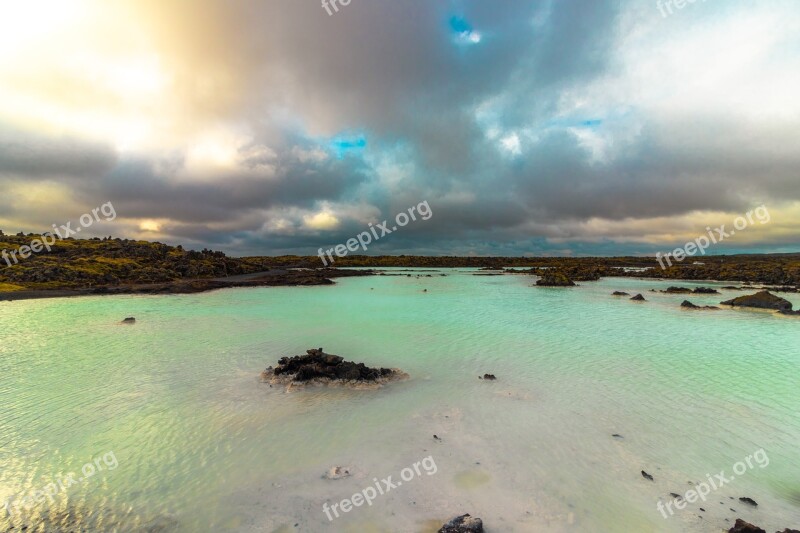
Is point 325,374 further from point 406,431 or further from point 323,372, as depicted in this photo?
point 406,431

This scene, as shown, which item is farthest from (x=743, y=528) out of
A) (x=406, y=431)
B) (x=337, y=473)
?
(x=337, y=473)

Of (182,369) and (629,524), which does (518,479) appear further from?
(182,369)

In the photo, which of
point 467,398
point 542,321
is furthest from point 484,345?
point 542,321

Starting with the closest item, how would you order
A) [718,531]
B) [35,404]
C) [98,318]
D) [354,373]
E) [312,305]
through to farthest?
1. [718,531]
2. [35,404]
3. [354,373]
4. [98,318]
5. [312,305]

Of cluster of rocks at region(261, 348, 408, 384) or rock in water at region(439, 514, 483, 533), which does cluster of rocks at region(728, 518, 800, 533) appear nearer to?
rock in water at region(439, 514, 483, 533)

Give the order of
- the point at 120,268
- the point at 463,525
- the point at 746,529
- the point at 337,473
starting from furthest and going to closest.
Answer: the point at 120,268
the point at 337,473
the point at 463,525
the point at 746,529

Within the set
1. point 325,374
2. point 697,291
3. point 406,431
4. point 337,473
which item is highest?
point 325,374

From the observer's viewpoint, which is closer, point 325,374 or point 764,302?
point 325,374

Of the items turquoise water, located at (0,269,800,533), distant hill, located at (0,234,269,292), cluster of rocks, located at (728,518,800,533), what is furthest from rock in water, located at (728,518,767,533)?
distant hill, located at (0,234,269,292)
